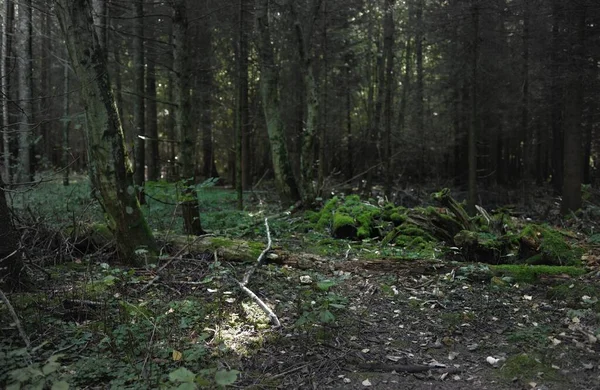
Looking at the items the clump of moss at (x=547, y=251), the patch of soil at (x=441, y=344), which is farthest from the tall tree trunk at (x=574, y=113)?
the patch of soil at (x=441, y=344)

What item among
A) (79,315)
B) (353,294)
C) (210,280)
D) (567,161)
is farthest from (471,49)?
(79,315)

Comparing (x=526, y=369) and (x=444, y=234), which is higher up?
(x=444, y=234)

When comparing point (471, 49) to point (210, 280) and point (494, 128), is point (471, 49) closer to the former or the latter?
point (494, 128)

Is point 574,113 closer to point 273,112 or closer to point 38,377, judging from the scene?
point 273,112

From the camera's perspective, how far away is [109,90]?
5.98 metres

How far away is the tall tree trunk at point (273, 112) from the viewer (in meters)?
12.6

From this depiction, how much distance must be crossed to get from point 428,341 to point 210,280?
111 inches

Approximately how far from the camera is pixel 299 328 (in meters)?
4.77

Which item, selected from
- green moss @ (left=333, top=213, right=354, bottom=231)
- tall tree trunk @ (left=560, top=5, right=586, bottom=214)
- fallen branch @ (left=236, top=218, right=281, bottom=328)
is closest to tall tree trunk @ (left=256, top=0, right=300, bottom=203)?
green moss @ (left=333, top=213, right=354, bottom=231)

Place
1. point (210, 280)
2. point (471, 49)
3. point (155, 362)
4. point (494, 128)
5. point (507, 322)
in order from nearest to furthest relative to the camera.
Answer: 1. point (155, 362)
2. point (507, 322)
3. point (210, 280)
4. point (471, 49)
5. point (494, 128)

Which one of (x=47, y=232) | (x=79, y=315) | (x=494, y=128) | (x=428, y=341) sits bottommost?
(x=428, y=341)

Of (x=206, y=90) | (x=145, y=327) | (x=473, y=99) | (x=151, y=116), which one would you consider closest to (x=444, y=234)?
(x=145, y=327)

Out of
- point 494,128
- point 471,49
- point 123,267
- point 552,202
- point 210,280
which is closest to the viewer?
point 210,280

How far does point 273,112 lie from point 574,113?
10.3 m
